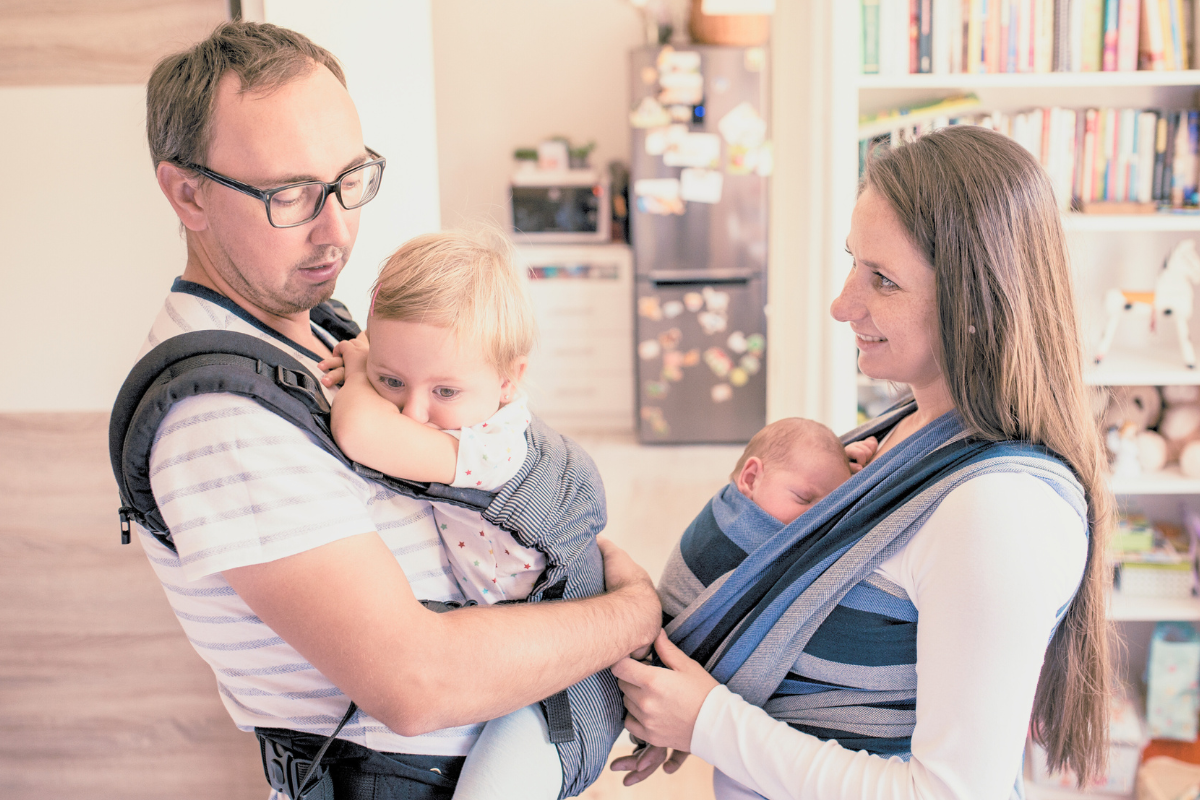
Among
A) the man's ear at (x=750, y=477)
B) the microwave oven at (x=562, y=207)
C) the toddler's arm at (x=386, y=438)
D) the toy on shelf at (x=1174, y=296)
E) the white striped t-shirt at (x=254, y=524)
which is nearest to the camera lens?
A: the white striped t-shirt at (x=254, y=524)

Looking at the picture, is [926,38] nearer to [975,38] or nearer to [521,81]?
[975,38]

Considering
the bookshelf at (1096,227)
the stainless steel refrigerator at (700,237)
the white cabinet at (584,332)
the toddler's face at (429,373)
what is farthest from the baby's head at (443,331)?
the white cabinet at (584,332)

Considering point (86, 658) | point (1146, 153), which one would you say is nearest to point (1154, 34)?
point (1146, 153)

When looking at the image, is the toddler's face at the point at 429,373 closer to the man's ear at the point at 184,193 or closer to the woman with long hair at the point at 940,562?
the man's ear at the point at 184,193

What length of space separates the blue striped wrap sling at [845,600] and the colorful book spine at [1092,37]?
6.56 feet

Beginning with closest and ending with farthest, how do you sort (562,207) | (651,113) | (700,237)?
(651,113) → (700,237) → (562,207)

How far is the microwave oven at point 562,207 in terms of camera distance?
5.17 metres

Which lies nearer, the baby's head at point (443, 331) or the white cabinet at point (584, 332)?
the baby's head at point (443, 331)

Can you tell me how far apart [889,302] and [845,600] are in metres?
0.38

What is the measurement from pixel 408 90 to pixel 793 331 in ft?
4.98

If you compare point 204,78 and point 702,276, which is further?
point 702,276

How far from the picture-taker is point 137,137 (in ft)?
5.41

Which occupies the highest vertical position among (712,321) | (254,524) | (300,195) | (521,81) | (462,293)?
(521,81)

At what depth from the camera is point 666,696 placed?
113 centimetres
